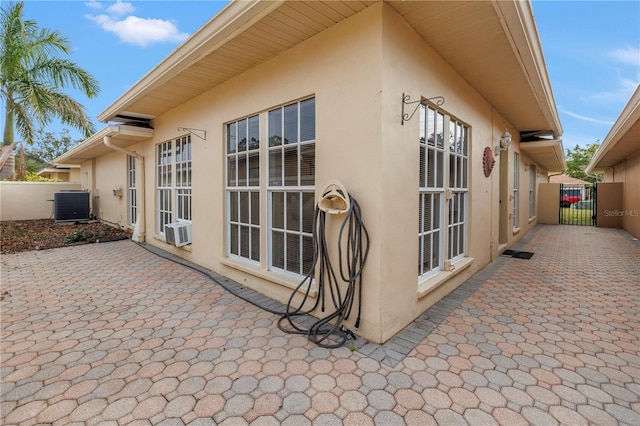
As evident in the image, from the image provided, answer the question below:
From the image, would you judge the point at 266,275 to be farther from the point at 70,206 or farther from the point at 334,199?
the point at 70,206

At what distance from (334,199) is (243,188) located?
5.84 ft

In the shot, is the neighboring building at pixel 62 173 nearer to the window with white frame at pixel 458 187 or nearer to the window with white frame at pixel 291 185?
the window with white frame at pixel 291 185

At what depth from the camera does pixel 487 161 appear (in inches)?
203

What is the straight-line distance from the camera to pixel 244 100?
13.2 feet

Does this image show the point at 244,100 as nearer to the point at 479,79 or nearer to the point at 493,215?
the point at 479,79

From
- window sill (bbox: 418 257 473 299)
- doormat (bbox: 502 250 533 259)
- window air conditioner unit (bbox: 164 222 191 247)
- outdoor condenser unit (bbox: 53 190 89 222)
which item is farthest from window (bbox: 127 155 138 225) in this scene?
doormat (bbox: 502 250 533 259)

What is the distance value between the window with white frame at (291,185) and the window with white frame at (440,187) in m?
1.26

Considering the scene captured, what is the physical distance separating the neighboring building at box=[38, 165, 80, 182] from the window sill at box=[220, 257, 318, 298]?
1667cm

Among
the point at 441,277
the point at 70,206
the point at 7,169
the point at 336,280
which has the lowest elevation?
the point at 441,277

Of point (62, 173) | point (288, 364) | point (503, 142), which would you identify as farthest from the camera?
point (62, 173)

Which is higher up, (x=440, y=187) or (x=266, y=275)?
(x=440, y=187)

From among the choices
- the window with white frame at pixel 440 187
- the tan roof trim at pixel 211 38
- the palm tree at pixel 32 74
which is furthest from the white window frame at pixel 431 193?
the palm tree at pixel 32 74

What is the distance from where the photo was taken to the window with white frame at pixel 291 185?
331 cm

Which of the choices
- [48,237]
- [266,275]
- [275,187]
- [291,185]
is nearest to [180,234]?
[266,275]
